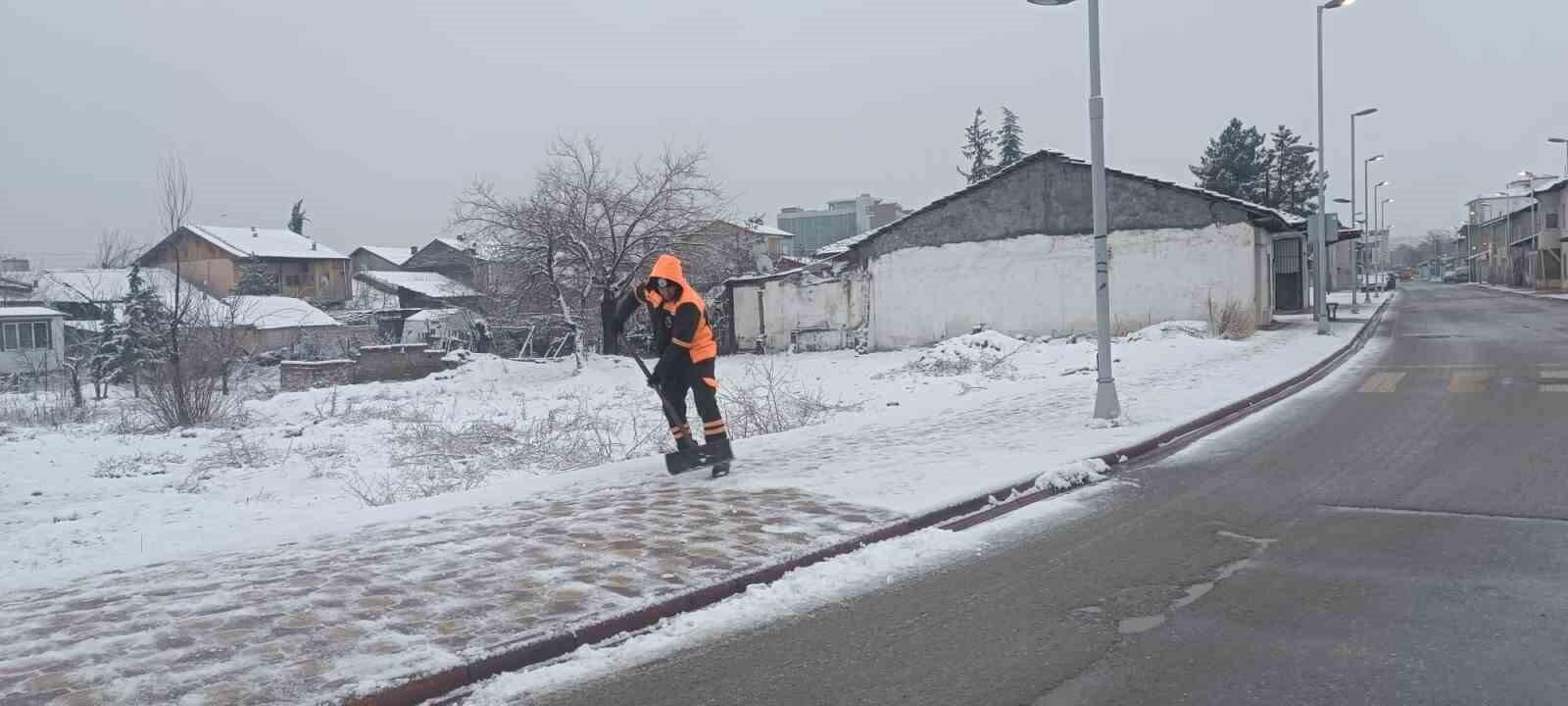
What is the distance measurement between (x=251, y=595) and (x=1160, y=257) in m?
24.2

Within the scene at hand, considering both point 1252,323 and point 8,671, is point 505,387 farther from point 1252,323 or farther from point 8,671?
point 8,671

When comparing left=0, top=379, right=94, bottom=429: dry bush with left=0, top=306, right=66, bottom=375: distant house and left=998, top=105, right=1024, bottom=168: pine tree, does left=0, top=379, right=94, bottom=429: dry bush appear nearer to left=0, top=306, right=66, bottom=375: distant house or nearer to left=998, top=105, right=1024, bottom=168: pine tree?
left=0, top=306, right=66, bottom=375: distant house

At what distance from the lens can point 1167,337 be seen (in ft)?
71.5

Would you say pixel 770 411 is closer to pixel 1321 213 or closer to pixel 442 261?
pixel 1321 213

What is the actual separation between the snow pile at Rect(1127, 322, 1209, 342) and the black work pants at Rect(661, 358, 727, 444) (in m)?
16.3

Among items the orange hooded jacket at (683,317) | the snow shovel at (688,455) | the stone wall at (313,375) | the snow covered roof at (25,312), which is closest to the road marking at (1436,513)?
the snow shovel at (688,455)

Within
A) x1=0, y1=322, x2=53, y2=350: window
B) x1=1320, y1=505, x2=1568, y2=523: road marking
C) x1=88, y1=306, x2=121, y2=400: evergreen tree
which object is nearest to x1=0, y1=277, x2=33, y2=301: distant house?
x1=0, y1=322, x2=53, y2=350: window

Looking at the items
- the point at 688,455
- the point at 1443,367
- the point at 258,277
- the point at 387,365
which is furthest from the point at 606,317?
the point at 258,277

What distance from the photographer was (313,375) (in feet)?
92.6

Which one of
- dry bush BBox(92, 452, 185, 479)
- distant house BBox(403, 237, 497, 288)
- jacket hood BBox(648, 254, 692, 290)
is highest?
distant house BBox(403, 237, 497, 288)

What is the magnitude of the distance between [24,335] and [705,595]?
42847mm

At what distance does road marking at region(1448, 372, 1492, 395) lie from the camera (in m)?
13.3

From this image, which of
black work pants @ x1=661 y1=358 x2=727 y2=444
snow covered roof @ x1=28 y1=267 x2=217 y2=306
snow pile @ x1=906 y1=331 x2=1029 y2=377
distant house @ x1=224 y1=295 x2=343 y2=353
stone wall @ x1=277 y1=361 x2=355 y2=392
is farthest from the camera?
distant house @ x1=224 y1=295 x2=343 y2=353

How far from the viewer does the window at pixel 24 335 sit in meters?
37.0
